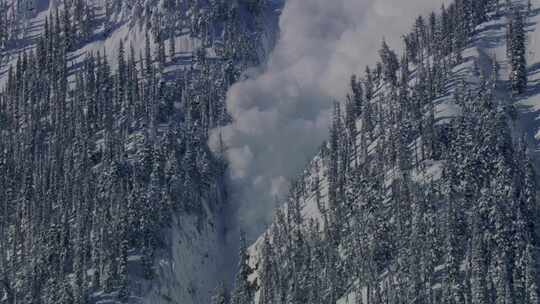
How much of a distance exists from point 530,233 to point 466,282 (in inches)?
851

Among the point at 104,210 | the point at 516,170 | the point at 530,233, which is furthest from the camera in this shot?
the point at 104,210

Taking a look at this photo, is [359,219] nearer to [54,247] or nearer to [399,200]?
[399,200]

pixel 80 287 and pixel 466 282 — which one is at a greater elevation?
pixel 80 287

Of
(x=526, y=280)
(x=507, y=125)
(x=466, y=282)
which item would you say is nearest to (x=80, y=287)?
(x=466, y=282)

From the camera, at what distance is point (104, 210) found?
18925cm

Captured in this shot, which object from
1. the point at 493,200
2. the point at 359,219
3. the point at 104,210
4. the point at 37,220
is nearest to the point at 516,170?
the point at 493,200

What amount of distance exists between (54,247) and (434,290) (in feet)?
276

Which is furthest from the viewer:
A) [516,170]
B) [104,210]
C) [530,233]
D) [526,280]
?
[104,210]

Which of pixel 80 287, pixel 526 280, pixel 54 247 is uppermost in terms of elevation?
pixel 54 247

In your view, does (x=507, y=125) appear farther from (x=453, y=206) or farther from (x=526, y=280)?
(x=526, y=280)

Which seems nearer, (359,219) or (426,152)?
(359,219)

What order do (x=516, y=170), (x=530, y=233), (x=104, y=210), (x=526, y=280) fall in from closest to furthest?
(x=526, y=280) < (x=530, y=233) < (x=516, y=170) < (x=104, y=210)

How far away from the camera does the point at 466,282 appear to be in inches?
5620

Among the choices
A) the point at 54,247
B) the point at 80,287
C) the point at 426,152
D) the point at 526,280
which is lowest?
the point at 526,280
